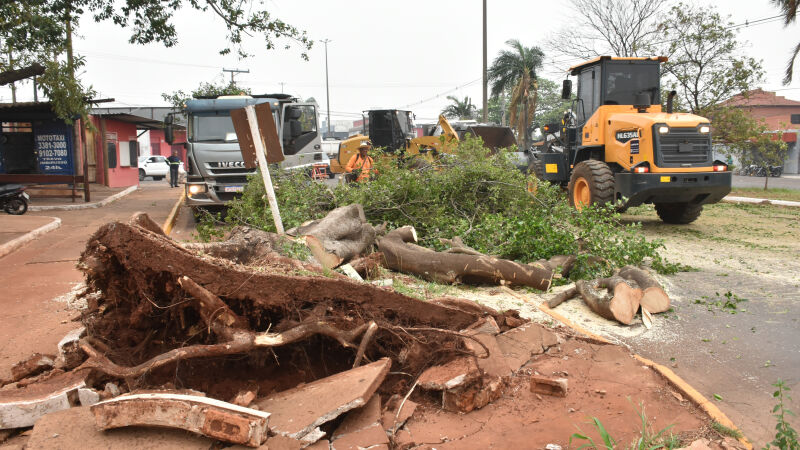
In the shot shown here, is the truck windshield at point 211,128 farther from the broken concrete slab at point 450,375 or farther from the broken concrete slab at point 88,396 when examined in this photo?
the broken concrete slab at point 450,375

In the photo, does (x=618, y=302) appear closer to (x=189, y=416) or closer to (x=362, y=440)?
(x=362, y=440)

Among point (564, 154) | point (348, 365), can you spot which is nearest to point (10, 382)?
point (348, 365)

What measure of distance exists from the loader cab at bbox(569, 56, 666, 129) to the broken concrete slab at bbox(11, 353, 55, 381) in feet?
35.2

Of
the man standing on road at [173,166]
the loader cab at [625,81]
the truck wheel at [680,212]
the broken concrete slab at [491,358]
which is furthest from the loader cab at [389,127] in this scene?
the broken concrete slab at [491,358]

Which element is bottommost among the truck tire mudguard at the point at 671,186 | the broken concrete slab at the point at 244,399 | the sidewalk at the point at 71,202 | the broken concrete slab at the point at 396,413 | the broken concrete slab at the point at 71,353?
the broken concrete slab at the point at 396,413

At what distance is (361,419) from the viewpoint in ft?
11.8

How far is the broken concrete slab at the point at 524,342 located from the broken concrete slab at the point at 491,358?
0.10 m

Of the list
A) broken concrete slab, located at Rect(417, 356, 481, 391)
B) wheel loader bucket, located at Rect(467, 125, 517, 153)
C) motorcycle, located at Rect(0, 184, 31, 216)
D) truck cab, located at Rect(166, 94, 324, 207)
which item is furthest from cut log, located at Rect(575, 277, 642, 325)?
motorcycle, located at Rect(0, 184, 31, 216)

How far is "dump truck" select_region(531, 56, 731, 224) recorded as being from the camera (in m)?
10.7

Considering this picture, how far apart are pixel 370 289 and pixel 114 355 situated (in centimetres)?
182

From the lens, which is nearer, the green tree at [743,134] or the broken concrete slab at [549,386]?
the broken concrete slab at [549,386]

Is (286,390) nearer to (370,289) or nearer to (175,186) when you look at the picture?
(370,289)

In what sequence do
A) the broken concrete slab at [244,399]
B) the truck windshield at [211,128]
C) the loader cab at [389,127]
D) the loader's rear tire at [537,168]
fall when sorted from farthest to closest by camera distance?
the loader cab at [389,127]
the loader's rear tire at [537,168]
the truck windshield at [211,128]
the broken concrete slab at [244,399]

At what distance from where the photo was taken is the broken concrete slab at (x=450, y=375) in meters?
3.86
